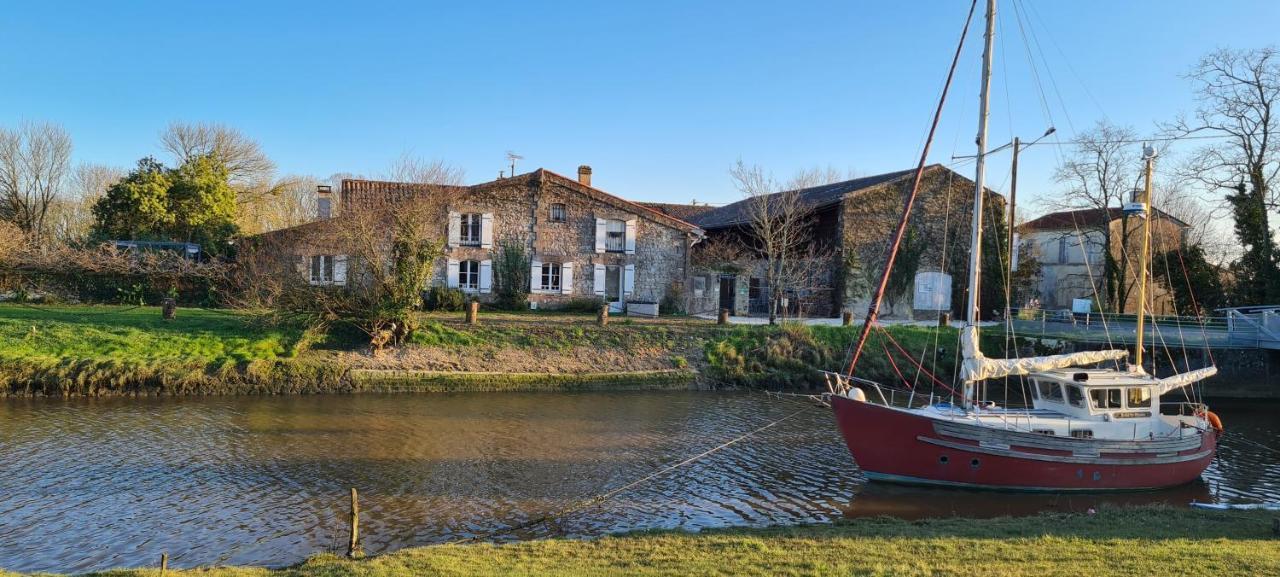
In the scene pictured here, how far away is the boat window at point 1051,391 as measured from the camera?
550 inches

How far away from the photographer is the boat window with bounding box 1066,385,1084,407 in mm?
13602

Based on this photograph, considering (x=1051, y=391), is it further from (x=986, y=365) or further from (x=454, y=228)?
(x=454, y=228)

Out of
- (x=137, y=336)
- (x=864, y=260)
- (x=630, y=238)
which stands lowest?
(x=137, y=336)

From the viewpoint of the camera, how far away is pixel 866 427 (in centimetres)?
1293

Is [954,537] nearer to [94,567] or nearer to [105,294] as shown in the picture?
[94,567]

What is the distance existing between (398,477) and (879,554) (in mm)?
8078

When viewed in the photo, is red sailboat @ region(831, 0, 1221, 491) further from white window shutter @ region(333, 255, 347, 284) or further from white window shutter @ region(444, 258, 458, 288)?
white window shutter @ region(333, 255, 347, 284)

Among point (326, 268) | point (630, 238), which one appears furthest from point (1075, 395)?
point (326, 268)

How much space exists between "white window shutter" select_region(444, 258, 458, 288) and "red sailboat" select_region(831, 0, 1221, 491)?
19.3 metres

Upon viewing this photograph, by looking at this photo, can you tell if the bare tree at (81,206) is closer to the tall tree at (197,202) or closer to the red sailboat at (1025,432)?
the tall tree at (197,202)

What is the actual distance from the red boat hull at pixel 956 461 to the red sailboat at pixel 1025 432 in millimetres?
17

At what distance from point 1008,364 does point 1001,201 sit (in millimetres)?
22216

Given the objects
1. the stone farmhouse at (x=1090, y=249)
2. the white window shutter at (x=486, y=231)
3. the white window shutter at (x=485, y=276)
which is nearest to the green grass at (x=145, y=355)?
the white window shutter at (x=485, y=276)

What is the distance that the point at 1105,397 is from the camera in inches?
539
